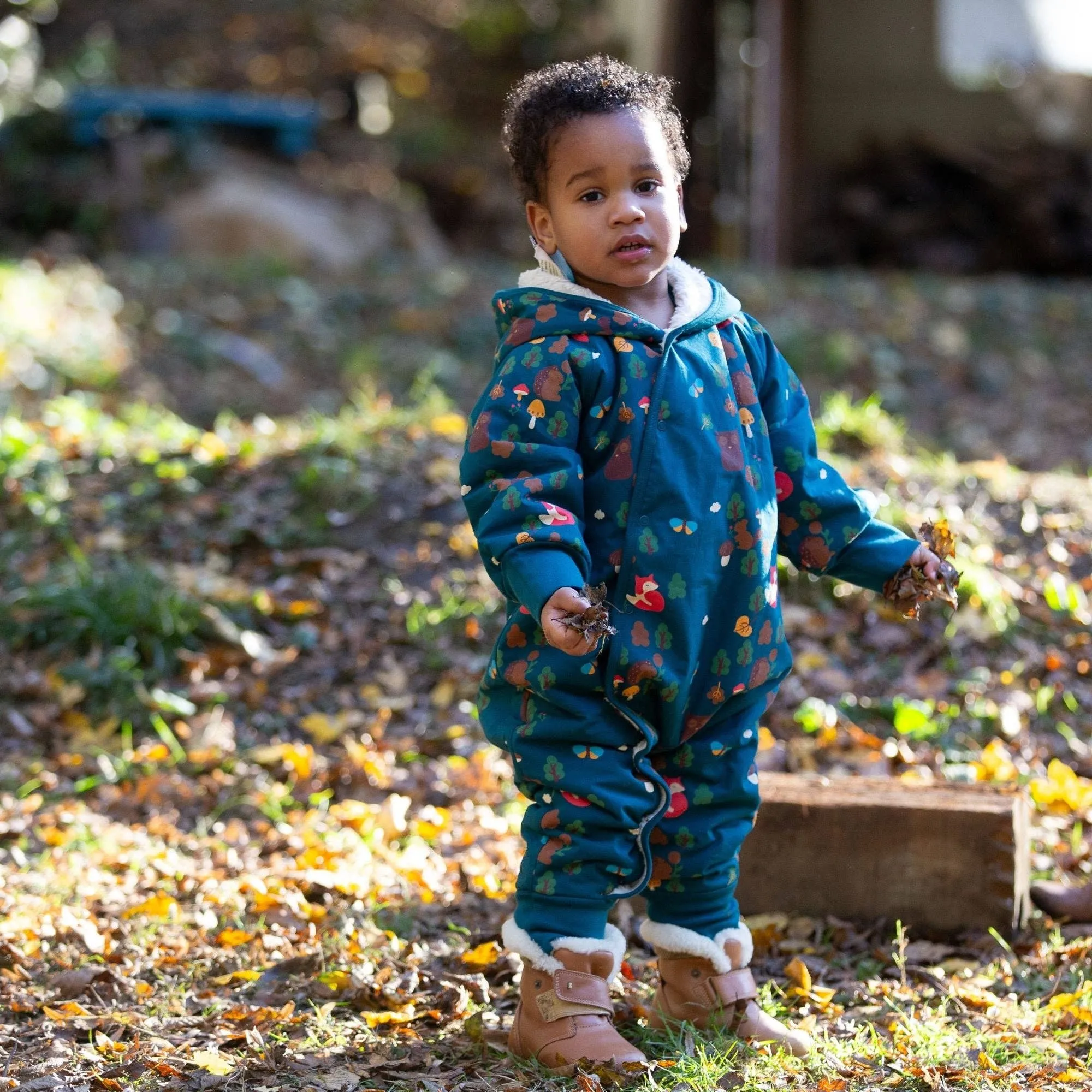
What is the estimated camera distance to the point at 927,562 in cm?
263

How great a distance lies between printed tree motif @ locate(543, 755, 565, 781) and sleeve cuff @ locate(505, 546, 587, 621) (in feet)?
0.89

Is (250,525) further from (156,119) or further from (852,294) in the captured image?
(156,119)

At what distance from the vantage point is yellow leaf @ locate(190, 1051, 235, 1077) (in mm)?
2566

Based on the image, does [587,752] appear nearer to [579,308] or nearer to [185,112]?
[579,308]

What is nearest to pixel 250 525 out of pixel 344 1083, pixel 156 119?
pixel 344 1083

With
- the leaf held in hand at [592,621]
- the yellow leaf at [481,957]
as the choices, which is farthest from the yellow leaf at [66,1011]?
the leaf held in hand at [592,621]

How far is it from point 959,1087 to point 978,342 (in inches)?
263

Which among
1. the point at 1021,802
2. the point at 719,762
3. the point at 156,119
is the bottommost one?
the point at 1021,802

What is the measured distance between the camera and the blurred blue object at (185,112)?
34.3 feet

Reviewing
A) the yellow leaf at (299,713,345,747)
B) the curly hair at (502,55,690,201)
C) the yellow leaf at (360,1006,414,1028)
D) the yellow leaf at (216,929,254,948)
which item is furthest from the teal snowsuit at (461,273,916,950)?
the yellow leaf at (299,713,345,747)

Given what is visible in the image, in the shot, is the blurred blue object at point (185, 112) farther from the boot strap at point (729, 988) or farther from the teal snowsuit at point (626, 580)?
the boot strap at point (729, 988)

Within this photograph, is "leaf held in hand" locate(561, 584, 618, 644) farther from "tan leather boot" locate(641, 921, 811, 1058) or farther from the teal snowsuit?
"tan leather boot" locate(641, 921, 811, 1058)

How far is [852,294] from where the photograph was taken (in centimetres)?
891

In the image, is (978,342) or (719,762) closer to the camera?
(719,762)
